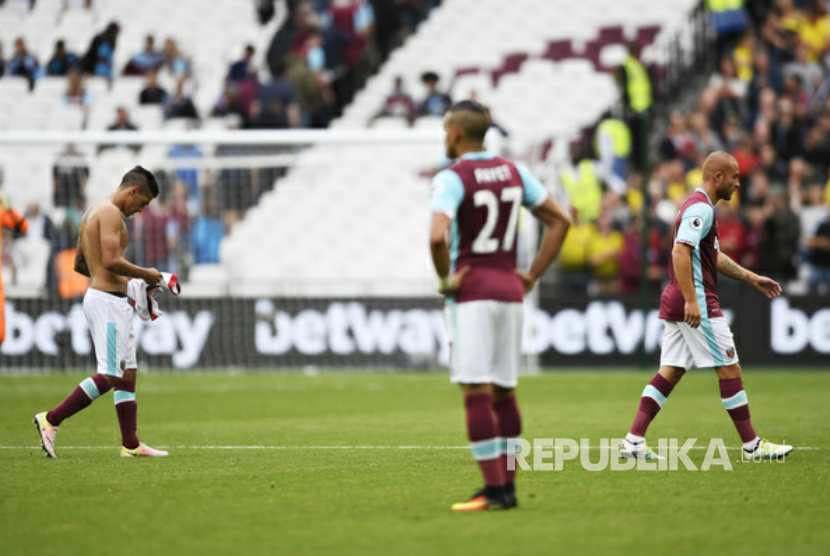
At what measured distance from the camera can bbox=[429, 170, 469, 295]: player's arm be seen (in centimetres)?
802

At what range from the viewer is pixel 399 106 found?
26.4m

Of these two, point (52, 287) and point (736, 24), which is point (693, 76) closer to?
point (736, 24)

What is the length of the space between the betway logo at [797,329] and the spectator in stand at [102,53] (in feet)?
42.7

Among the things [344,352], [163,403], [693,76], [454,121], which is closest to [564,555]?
[454,121]

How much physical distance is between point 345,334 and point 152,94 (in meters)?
6.91

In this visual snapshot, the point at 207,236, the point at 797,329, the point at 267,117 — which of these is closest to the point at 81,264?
the point at 207,236

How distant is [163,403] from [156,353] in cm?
495

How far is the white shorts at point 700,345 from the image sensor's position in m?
11.0

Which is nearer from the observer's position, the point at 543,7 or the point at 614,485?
the point at 614,485

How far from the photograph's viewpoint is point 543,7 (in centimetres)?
3028

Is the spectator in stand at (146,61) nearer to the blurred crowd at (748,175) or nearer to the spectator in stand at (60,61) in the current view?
the spectator in stand at (60,61)

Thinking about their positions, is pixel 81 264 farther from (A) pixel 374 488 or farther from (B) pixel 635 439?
(B) pixel 635 439

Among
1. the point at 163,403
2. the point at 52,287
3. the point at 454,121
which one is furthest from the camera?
the point at 52,287

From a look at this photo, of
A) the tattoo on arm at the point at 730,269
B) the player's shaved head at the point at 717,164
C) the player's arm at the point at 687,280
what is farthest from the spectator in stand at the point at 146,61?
the player's arm at the point at 687,280
